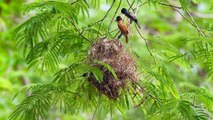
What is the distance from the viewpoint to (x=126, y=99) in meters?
2.39

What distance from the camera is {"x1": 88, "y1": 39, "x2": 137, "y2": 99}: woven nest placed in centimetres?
226

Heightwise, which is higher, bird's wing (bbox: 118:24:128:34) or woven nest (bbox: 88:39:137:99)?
bird's wing (bbox: 118:24:128:34)

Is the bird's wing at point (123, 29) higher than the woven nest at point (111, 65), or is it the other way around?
the bird's wing at point (123, 29)

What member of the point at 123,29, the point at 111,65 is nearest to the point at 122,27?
the point at 123,29

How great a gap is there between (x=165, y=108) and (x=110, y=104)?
1.14 feet

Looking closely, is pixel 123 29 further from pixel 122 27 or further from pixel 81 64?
pixel 81 64

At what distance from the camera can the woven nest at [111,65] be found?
2.26m

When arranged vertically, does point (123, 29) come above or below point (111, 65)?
above

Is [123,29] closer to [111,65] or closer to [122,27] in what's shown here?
[122,27]

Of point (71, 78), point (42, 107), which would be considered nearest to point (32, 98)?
point (42, 107)

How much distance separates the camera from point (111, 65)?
225cm

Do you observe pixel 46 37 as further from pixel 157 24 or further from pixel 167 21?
Answer: pixel 167 21

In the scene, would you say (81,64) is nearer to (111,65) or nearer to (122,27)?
(111,65)

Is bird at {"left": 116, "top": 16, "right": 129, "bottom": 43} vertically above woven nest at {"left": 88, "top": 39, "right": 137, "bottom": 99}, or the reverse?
bird at {"left": 116, "top": 16, "right": 129, "bottom": 43}
